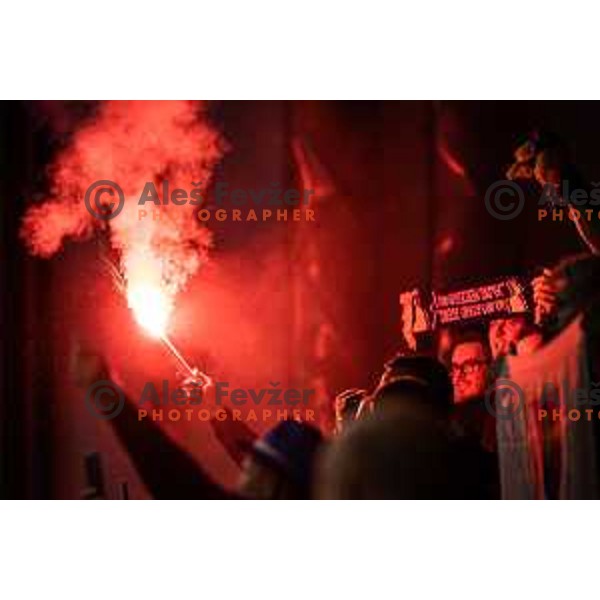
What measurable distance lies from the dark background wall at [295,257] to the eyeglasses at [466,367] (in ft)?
0.61

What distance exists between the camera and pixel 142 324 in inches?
105

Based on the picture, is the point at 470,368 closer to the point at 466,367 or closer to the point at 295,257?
the point at 466,367

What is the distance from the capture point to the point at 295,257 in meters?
2.64

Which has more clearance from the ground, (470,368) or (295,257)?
(295,257)

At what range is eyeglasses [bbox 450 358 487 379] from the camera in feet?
8.63

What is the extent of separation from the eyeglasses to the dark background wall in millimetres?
187

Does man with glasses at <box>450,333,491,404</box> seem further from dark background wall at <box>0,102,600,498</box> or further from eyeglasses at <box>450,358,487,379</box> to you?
dark background wall at <box>0,102,600,498</box>

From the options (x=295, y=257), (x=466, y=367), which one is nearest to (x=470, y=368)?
(x=466, y=367)

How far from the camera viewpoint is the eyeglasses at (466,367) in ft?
8.63

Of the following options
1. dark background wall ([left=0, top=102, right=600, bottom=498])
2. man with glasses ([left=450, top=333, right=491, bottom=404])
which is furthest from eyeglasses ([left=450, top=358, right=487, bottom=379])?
dark background wall ([left=0, top=102, right=600, bottom=498])

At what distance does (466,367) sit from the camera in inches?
104

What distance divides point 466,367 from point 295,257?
57 cm
